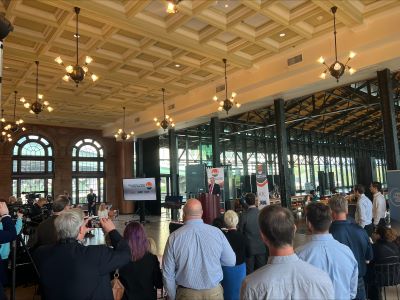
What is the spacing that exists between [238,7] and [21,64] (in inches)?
239

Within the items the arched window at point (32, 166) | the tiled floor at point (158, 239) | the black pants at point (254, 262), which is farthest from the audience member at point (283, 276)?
the arched window at point (32, 166)

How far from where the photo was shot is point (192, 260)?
2.48 metres

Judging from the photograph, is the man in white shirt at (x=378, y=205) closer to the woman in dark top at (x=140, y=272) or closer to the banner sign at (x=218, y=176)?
the banner sign at (x=218, y=176)

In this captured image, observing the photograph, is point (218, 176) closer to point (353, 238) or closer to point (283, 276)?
point (353, 238)

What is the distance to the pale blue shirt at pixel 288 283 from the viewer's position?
1.29m

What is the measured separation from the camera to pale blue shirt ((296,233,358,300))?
1.98 m

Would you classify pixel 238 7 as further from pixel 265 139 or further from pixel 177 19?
pixel 265 139

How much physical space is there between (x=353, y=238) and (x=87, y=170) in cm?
1663

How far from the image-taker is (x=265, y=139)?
20188mm

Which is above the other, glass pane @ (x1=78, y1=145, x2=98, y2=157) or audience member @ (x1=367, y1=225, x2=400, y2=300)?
glass pane @ (x1=78, y1=145, x2=98, y2=157)

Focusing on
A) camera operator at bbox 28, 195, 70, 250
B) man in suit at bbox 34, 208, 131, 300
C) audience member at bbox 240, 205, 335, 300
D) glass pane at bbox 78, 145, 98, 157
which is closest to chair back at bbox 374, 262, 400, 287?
audience member at bbox 240, 205, 335, 300

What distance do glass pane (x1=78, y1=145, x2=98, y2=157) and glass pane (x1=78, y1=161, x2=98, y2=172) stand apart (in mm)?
388

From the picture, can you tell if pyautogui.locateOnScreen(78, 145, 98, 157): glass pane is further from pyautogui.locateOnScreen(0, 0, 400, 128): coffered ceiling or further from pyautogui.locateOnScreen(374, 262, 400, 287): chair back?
pyautogui.locateOnScreen(374, 262, 400, 287): chair back

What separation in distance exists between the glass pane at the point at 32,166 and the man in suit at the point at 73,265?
51.8ft
